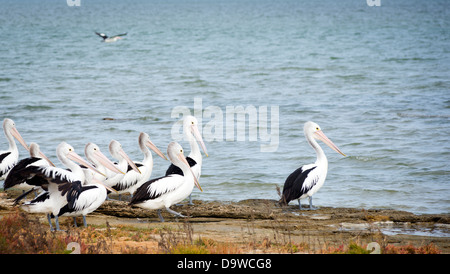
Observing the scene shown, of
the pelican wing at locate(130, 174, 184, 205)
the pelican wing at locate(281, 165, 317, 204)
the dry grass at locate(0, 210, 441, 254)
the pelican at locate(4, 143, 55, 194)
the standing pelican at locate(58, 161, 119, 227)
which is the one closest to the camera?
the dry grass at locate(0, 210, 441, 254)

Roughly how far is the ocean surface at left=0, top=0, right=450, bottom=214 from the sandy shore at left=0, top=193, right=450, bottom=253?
3.42ft

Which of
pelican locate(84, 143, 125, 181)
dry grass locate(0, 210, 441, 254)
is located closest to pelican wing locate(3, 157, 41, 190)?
dry grass locate(0, 210, 441, 254)

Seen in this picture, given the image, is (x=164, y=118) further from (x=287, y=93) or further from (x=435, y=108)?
(x=435, y=108)

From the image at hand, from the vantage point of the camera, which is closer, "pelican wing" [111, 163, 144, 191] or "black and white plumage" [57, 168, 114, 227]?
"black and white plumage" [57, 168, 114, 227]

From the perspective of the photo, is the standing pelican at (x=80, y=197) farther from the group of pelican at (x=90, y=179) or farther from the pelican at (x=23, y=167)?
the pelican at (x=23, y=167)

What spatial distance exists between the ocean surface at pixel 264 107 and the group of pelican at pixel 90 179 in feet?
4.60

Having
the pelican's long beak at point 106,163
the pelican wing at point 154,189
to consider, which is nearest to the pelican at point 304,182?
the pelican wing at point 154,189

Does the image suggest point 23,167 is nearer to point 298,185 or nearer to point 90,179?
point 90,179

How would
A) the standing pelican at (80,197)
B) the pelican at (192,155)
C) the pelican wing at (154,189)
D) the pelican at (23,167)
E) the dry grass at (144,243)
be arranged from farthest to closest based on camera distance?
the pelican at (192,155)
the pelican wing at (154,189)
the pelican at (23,167)
the standing pelican at (80,197)
the dry grass at (144,243)

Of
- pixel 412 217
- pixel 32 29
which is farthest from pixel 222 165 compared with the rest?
pixel 32 29

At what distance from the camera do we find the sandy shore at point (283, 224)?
22.6 feet

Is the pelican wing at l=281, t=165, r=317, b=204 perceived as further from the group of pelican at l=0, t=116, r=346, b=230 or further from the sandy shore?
the sandy shore

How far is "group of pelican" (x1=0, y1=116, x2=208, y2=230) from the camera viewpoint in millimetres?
7027
